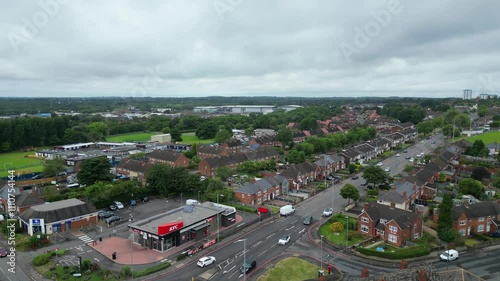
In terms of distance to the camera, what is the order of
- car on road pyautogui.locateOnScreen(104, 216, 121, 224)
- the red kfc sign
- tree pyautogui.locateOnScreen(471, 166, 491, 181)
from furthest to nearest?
tree pyautogui.locateOnScreen(471, 166, 491, 181), car on road pyautogui.locateOnScreen(104, 216, 121, 224), the red kfc sign

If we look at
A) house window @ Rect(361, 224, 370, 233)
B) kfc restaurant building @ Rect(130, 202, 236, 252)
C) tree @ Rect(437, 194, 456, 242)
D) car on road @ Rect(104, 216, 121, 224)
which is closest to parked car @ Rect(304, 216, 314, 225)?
house window @ Rect(361, 224, 370, 233)

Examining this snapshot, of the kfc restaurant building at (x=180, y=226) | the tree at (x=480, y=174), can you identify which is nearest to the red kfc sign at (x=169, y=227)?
the kfc restaurant building at (x=180, y=226)

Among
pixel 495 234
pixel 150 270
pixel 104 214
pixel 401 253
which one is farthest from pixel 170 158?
pixel 495 234

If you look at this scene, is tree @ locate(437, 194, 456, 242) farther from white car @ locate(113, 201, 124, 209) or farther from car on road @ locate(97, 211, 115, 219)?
white car @ locate(113, 201, 124, 209)

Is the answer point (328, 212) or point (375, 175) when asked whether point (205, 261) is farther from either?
point (375, 175)

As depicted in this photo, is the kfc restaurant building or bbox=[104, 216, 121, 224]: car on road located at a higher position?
the kfc restaurant building

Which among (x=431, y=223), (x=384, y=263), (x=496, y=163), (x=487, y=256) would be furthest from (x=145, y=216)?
(x=496, y=163)

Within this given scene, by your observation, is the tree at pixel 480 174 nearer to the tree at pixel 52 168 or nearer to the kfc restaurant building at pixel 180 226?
the kfc restaurant building at pixel 180 226
